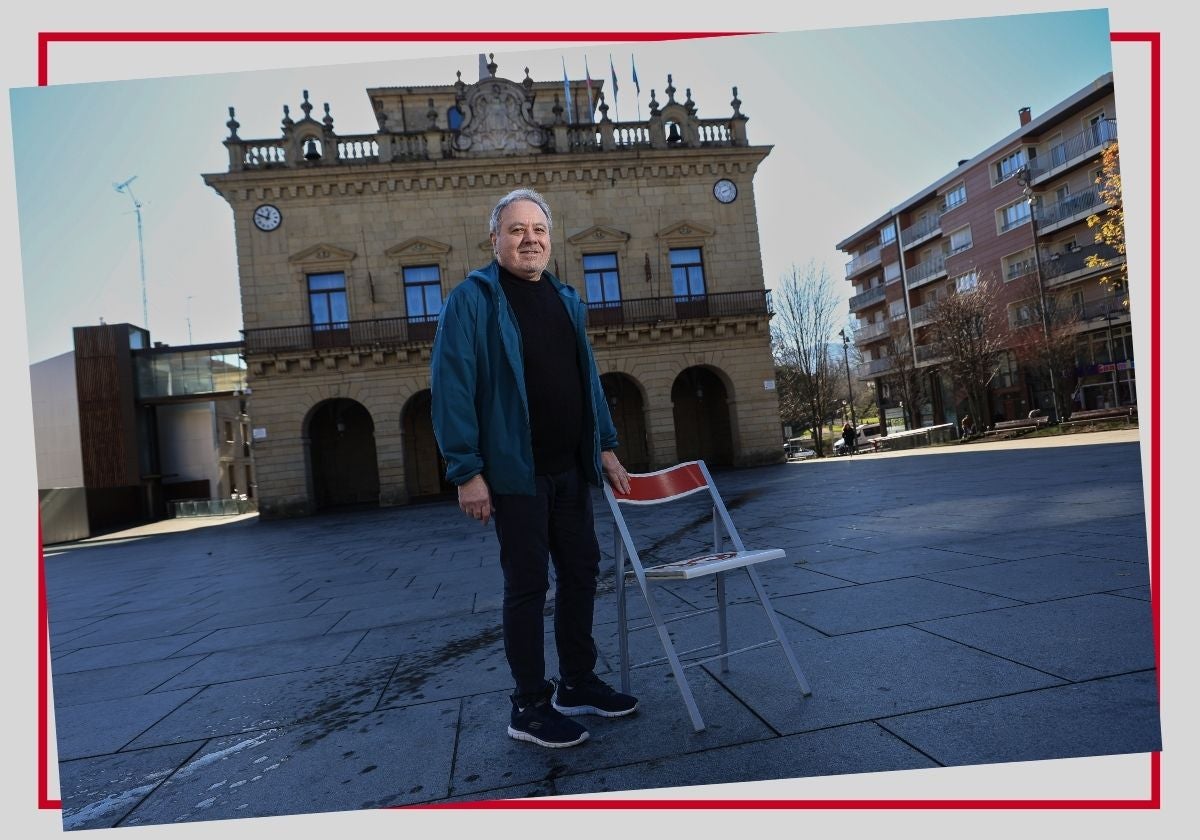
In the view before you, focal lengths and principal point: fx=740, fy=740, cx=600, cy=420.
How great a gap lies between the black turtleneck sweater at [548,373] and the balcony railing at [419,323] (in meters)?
19.0

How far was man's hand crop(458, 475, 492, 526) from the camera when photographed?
96.1 inches

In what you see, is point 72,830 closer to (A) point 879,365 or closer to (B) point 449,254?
(B) point 449,254

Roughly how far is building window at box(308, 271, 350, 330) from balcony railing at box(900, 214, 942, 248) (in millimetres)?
37586

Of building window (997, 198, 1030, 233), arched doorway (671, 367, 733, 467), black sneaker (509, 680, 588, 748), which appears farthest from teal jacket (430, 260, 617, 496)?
building window (997, 198, 1030, 233)

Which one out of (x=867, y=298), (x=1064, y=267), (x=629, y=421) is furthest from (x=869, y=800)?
(x=867, y=298)

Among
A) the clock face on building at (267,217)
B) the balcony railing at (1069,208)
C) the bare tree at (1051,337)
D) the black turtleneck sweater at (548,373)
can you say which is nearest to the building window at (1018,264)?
the balcony railing at (1069,208)

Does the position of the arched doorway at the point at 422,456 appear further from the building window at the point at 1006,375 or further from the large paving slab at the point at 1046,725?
the building window at the point at 1006,375

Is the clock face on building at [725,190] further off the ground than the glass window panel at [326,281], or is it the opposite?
the clock face on building at [725,190]

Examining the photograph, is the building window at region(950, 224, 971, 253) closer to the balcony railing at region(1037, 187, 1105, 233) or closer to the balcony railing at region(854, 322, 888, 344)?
the balcony railing at region(1037, 187, 1105, 233)

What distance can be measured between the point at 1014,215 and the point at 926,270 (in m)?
8.44

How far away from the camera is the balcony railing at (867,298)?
53938 millimetres

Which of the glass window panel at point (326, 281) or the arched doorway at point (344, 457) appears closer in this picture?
the glass window panel at point (326, 281)

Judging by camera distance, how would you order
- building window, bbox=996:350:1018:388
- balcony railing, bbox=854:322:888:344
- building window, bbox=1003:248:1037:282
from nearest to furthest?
building window, bbox=1003:248:1037:282 → building window, bbox=996:350:1018:388 → balcony railing, bbox=854:322:888:344

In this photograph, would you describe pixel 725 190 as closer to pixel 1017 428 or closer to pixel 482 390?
pixel 1017 428
